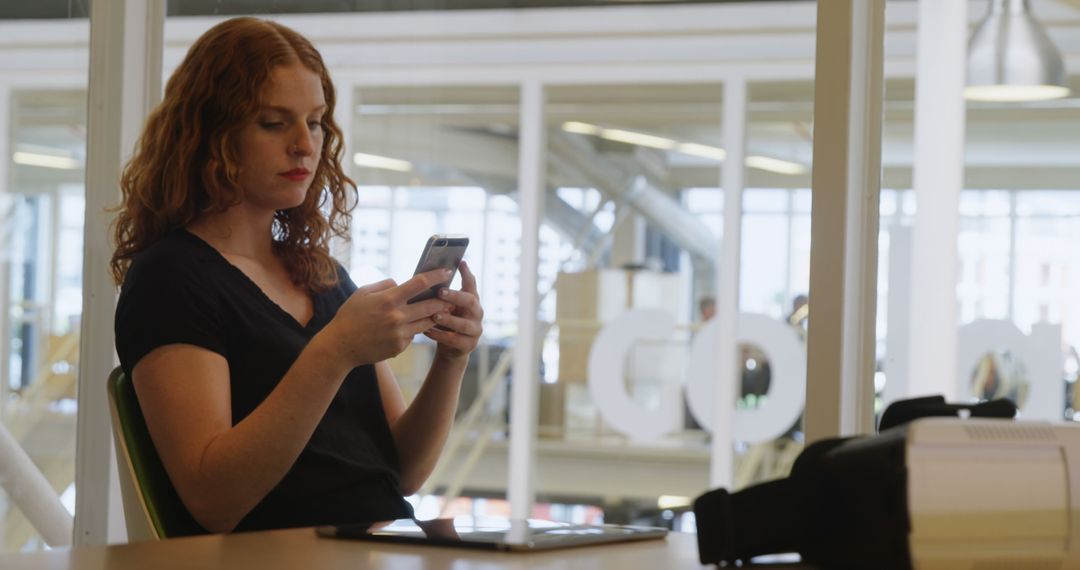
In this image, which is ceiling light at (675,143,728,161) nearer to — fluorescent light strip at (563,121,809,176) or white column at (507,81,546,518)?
fluorescent light strip at (563,121,809,176)

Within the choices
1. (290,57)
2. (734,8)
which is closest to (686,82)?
(734,8)

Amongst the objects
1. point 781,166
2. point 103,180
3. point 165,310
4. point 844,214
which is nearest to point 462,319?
point 165,310

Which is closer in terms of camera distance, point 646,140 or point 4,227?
point 4,227

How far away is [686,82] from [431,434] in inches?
215

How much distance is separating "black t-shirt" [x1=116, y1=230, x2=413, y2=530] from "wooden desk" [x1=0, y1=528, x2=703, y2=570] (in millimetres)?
321

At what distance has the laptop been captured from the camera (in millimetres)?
1441

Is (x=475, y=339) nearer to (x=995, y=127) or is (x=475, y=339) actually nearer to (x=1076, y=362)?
(x=995, y=127)

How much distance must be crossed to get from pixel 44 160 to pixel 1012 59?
2.29m

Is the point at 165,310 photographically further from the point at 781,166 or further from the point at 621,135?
the point at 621,135

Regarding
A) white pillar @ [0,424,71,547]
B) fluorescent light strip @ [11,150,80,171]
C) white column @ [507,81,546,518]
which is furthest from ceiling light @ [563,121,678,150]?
white pillar @ [0,424,71,547]

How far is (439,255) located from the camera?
69.6 inches

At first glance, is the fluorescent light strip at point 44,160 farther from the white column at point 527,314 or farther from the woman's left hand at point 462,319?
the white column at point 527,314

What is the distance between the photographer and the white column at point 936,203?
2.81m

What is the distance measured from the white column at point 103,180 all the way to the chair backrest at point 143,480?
3.51ft
